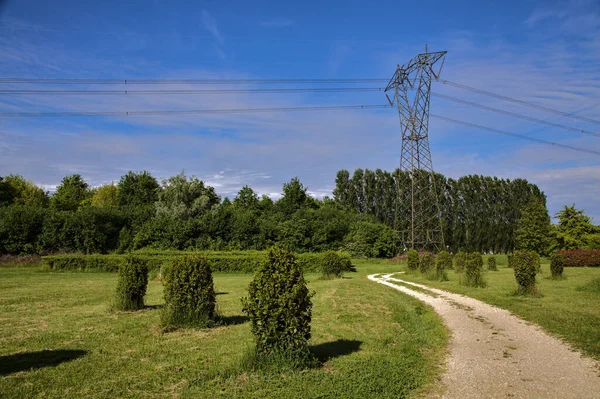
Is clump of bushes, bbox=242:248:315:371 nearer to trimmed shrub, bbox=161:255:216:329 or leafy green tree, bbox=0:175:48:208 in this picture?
trimmed shrub, bbox=161:255:216:329

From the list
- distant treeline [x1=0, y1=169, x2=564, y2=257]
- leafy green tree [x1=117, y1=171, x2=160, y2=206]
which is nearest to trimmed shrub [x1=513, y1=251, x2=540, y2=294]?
distant treeline [x1=0, y1=169, x2=564, y2=257]

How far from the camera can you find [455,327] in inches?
359

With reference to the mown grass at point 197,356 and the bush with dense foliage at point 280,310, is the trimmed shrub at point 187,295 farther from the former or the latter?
the bush with dense foliage at point 280,310

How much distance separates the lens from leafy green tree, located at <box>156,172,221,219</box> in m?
49.5

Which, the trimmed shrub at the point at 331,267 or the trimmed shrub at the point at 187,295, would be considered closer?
the trimmed shrub at the point at 187,295

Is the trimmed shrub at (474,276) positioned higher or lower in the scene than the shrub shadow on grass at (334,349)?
higher

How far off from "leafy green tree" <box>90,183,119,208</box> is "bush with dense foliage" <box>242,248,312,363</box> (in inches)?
2462

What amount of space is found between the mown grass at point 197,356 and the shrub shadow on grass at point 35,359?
0.6 inches

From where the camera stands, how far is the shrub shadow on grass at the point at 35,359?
19.7 ft

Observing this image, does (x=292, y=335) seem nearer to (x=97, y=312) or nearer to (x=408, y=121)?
(x=97, y=312)

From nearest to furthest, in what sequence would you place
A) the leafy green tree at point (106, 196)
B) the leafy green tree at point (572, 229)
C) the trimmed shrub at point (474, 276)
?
the trimmed shrub at point (474, 276), the leafy green tree at point (572, 229), the leafy green tree at point (106, 196)

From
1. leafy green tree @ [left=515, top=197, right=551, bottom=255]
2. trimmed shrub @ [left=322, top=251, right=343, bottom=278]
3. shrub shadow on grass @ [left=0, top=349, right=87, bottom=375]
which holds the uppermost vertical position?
leafy green tree @ [left=515, top=197, right=551, bottom=255]

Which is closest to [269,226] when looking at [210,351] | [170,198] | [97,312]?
[170,198]

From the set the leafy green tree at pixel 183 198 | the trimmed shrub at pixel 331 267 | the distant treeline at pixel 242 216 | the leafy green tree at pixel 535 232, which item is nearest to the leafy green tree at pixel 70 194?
the distant treeline at pixel 242 216
